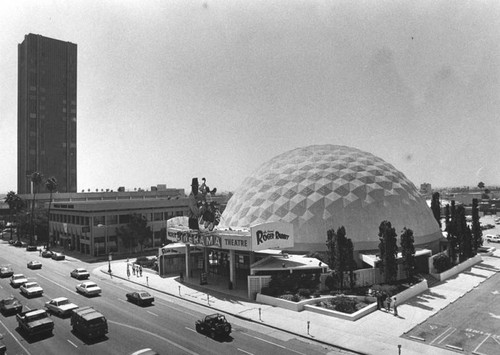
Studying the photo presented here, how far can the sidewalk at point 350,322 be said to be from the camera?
2503 centimetres

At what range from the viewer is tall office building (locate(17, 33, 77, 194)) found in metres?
155

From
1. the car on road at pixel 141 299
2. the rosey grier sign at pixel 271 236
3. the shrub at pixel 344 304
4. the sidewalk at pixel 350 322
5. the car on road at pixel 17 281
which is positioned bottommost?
the sidewalk at pixel 350 322

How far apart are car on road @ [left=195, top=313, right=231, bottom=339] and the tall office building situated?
150898mm

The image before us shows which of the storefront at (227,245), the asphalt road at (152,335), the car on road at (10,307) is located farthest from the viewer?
the storefront at (227,245)

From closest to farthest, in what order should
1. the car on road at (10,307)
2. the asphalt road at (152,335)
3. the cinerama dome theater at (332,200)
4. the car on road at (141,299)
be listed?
the asphalt road at (152,335) → the car on road at (10,307) → the car on road at (141,299) → the cinerama dome theater at (332,200)

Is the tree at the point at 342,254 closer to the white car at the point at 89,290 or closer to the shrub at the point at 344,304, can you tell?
the shrub at the point at 344,304

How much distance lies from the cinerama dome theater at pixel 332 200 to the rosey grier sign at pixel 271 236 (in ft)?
23.8

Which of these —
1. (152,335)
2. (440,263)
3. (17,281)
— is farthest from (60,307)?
(440,263)

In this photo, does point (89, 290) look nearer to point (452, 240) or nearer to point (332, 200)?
point (332, 200)

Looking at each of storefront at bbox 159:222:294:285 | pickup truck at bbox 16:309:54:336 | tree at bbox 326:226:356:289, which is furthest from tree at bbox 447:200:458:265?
pickup truck at bbox 16:309:54:336

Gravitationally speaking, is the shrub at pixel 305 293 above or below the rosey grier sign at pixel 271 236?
below

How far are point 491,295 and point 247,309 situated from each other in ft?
84.2

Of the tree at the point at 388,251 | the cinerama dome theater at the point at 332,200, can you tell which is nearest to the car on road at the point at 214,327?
the tree at the point at 388,251

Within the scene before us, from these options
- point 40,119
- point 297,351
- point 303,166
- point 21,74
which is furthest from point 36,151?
point 297,351
